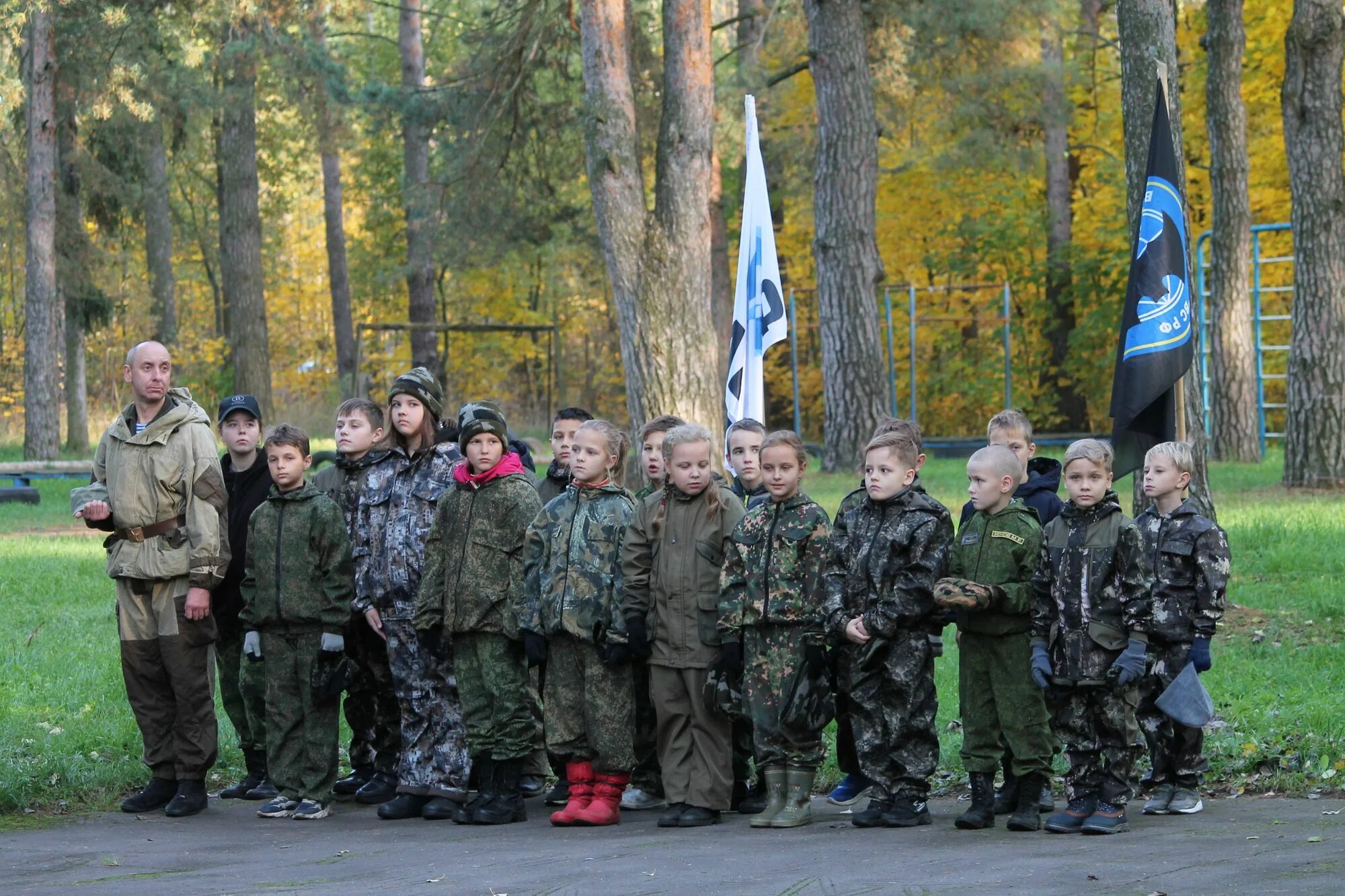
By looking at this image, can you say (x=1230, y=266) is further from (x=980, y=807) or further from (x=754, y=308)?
(x=980, y=807)

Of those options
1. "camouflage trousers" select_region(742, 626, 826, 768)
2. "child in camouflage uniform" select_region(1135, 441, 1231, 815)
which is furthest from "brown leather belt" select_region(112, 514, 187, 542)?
"child in camouflage uniform" select_region(1135, 441, 1231, 815)

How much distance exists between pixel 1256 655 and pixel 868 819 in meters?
3.98

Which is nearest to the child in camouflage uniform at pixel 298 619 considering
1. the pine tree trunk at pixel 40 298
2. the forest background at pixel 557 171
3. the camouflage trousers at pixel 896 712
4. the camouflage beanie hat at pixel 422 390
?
→ the camouflage beanie hat at pixel 422 390

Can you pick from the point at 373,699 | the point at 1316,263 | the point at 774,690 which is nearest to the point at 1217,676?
the point at 774,690

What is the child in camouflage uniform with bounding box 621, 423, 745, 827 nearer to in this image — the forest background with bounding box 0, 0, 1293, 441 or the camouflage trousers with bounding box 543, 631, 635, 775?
the camouflage trousers with bounding box 543, 631, 635, 775

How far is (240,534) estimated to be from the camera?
781cm

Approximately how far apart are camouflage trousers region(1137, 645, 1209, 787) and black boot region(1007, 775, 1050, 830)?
0.51m

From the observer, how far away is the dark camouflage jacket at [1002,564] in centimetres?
637

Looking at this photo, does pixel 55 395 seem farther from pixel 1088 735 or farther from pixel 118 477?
pixel 1088 735

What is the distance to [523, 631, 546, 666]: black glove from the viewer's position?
686 cm

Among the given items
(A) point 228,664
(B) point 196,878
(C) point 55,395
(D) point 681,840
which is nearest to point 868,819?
(D) point 681,840

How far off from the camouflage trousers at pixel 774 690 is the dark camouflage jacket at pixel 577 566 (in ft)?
1.91

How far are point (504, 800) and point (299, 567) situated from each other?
141cm

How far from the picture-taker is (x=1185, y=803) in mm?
6520
